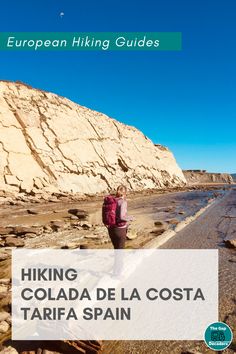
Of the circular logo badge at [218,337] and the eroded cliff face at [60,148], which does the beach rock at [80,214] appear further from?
the circular logo badge at [218,337]

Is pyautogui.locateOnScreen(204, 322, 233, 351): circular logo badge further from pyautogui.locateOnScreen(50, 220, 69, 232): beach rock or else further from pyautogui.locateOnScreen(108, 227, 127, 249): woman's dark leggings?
pyautogui.locateOnScreen(50, 220, 69, 232): beach rock

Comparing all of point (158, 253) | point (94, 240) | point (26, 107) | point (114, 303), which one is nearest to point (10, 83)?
point (26, 107)

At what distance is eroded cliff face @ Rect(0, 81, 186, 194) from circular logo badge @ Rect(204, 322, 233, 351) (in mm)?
22076

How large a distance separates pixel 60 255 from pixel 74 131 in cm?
2748

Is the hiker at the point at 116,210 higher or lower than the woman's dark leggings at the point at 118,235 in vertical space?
higher

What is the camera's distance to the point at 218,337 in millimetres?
3281

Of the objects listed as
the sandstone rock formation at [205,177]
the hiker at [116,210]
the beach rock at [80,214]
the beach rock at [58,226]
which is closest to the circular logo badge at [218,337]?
the hiker at [116,210]

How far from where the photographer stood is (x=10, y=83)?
31359 millimetres

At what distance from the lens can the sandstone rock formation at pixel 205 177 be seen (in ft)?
283

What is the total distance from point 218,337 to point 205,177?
290ft

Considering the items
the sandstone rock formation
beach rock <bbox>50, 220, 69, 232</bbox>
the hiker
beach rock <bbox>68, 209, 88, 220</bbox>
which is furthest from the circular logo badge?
the sandstone rock formation

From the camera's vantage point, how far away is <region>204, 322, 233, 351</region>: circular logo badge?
3.29 metres

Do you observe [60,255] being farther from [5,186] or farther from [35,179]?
[35,179]

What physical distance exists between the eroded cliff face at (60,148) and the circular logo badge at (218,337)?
869 inches
